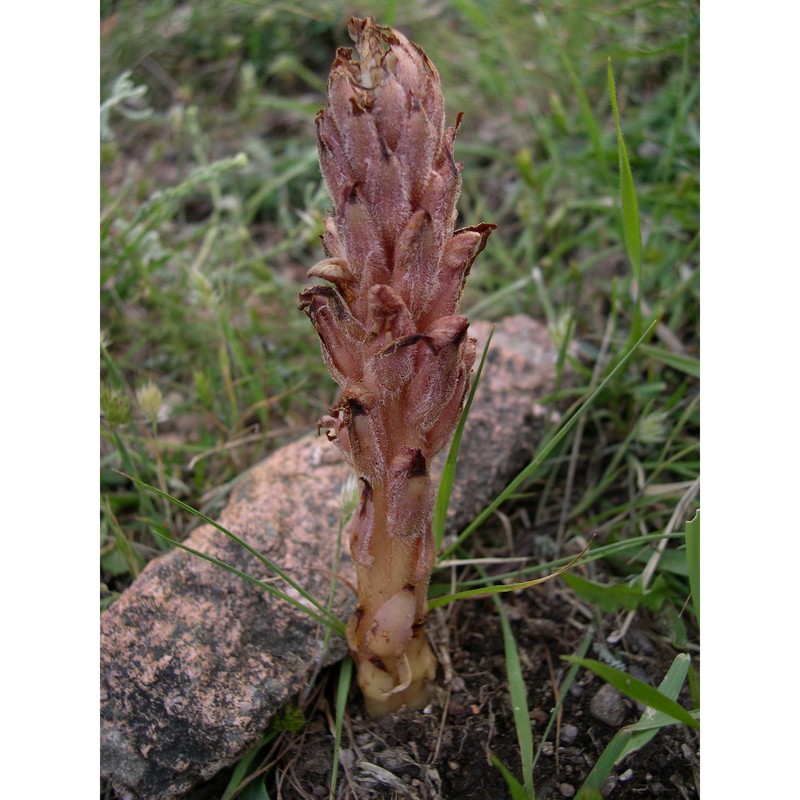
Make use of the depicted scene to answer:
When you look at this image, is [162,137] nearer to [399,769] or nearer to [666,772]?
[399,769]

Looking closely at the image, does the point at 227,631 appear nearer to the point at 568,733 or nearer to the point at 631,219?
the point at 568,733

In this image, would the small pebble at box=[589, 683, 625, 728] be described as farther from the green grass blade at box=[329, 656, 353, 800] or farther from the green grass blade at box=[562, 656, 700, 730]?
the green grass blade at box=[329, 656, 353, 800]

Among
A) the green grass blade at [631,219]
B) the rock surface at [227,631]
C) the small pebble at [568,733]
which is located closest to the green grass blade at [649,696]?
the small pebble at [568,733]

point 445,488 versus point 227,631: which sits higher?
point 445,488

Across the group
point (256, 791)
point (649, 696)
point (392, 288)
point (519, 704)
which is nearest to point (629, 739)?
point (649, 696)

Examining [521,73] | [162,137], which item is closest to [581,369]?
[521,73]

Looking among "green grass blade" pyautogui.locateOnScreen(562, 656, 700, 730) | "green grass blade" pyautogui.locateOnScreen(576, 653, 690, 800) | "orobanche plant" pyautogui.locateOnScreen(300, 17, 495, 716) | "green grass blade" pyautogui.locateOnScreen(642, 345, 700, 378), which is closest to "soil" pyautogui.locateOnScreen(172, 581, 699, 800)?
"green grass blade" pyautogui.locateOnScreen(576, 653, 690, 800)
